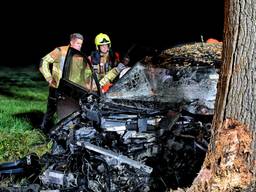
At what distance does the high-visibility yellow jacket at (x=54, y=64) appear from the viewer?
8719 mm

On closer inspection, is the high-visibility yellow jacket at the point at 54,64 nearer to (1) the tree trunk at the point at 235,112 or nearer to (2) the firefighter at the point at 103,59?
(2) the firefighter at the point at 103,59

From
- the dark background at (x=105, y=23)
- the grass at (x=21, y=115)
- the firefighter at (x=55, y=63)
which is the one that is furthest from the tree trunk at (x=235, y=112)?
the dark background at (x=105, y=23)

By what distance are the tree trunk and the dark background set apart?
65.9ft

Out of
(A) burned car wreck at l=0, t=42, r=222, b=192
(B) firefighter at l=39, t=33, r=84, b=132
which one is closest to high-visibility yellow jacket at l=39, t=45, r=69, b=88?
(B) firefighter at l=39, t=33, r=84, b=132

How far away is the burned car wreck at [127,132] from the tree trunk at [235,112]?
4.03 feet

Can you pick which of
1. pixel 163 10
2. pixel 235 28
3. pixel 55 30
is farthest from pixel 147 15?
pixel 235 28

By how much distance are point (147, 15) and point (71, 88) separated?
2182 centimetres

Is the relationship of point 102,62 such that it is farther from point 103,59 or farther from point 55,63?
point 55,63

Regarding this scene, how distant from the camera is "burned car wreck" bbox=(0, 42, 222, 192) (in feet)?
19.2

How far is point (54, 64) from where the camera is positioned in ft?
28.8

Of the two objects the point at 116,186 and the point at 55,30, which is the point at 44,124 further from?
the point at 55,30

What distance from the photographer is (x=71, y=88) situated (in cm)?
678

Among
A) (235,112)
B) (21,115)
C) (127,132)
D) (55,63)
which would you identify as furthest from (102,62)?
(235,112)

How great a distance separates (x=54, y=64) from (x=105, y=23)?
20313 millimetres
